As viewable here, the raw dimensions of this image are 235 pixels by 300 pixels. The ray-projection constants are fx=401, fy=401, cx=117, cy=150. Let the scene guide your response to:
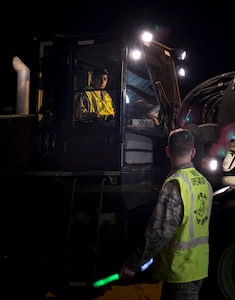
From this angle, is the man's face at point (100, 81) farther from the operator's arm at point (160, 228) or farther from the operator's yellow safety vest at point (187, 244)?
the operator's arm at point (160, 228)

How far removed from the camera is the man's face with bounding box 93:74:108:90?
4.59m

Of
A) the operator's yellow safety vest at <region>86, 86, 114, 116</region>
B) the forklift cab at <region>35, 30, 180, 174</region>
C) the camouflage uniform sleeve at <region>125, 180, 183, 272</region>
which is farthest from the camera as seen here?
the operator's yellow safety vest at <region>86, 86, 114, 116</region>

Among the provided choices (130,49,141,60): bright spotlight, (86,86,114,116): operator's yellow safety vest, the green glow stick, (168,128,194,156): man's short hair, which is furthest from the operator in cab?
the green glow stick

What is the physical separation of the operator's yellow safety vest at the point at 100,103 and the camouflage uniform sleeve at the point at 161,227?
210cm

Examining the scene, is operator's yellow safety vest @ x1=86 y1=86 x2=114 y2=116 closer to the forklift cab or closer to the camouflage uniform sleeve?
the forklift cab

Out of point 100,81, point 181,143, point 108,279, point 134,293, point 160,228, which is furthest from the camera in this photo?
point 134,293

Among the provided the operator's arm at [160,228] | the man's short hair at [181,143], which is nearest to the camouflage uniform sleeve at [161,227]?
the operator's arm at [160,228]

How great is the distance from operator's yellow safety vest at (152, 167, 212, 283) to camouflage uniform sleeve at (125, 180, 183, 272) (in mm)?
51

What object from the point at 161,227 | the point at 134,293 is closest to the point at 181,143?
the point at 161,227

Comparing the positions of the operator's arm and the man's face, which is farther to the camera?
the man's face

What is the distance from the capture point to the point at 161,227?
2.56m

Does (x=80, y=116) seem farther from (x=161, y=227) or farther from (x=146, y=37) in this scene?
(x=161, y=227)

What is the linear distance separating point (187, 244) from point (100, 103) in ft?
7.89

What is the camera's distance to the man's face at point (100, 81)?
4.59 meters
